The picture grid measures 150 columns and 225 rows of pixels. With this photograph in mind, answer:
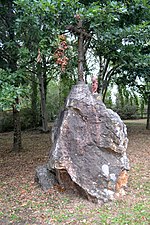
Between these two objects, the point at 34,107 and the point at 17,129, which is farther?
the point at 34,107

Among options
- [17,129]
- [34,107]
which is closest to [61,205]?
[17,129]

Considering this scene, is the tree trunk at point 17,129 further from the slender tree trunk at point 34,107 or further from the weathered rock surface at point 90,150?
the slender tree trunk at point 34,107

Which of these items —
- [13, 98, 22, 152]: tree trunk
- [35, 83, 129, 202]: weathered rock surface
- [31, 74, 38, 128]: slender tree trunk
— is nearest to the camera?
[35, 83, 129, 202]: weathered rock surface

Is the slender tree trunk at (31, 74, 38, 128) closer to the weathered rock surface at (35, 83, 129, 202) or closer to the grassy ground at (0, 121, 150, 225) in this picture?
the grassy ground at (0, 121, 150, 225)

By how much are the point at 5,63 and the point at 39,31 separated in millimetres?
2482

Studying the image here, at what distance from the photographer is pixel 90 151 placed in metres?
→ 3.94

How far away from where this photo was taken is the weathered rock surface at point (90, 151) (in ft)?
12.4

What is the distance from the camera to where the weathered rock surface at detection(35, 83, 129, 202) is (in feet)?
12.4

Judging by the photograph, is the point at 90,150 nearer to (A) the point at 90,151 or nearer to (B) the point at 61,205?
(A) the point at 90,151

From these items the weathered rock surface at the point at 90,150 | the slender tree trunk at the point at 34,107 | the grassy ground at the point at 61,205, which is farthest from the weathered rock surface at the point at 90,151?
the slender tree trunk at the point at 34,107

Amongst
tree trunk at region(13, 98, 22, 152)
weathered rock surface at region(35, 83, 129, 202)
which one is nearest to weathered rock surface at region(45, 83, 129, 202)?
weathered rock surface at region(35, 83, 129, 202)

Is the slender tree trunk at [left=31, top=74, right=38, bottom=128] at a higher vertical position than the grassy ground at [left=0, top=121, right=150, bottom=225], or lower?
higher

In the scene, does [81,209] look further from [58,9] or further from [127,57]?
[127,57]

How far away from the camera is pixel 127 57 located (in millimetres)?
5887
